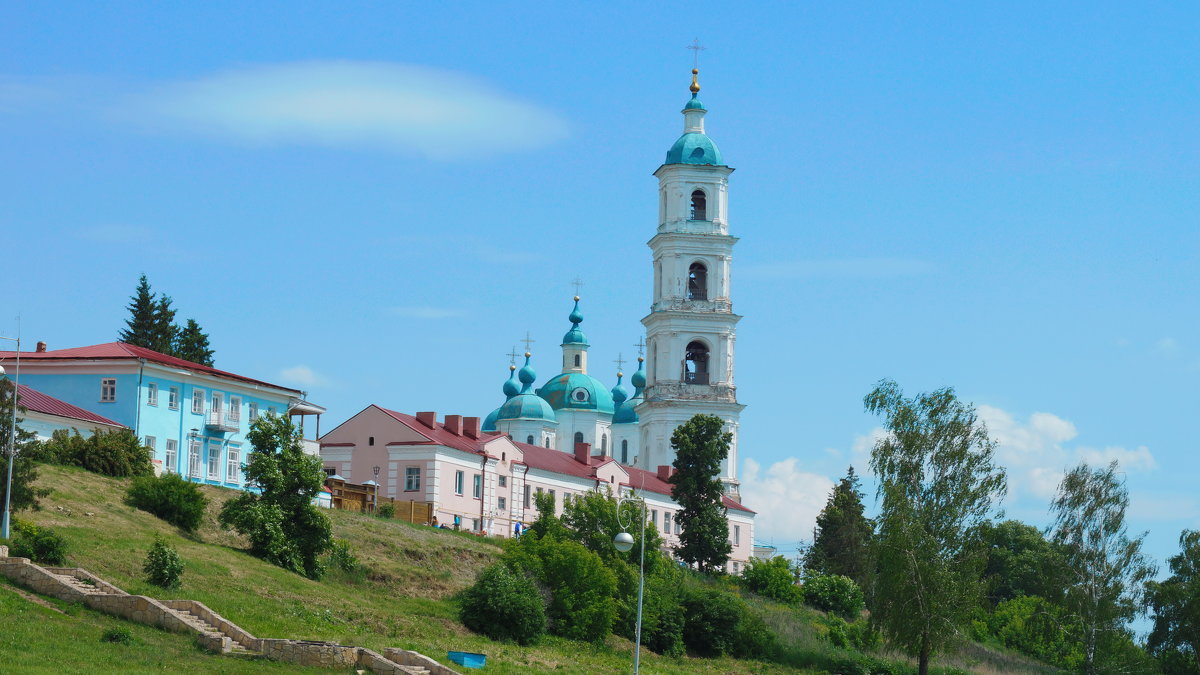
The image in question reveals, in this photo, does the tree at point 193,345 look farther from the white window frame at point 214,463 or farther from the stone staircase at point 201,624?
the stone staircase at point 201,624

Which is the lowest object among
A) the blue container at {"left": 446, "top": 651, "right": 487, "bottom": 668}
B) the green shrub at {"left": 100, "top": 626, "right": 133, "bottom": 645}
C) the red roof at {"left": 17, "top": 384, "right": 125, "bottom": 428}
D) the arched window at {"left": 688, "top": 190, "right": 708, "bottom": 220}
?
the blue container at {"left": 446, "top": 651, "right": 487, "bottom": 668}

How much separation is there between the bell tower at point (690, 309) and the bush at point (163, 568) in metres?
57.9

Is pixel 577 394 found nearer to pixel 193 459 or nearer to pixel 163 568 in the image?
pixel 193 459

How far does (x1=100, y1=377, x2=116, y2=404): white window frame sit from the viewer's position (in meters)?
61.8

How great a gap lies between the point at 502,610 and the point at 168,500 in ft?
34.8

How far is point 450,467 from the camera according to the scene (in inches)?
2928

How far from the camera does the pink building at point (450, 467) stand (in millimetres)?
73688

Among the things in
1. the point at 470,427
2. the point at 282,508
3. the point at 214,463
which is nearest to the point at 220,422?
the point at 214,463

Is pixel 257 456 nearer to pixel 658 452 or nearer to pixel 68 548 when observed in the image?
pixel 68 548

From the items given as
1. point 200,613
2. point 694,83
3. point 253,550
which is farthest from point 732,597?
point 694,83

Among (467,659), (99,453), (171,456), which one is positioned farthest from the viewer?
(171,456)

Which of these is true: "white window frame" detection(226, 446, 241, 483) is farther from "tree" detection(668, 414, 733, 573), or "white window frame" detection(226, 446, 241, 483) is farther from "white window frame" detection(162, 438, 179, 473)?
"tree" detection(668, 414, 733, 573)

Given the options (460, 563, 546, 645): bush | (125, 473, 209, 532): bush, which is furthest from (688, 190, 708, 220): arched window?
(125, 473, 209, 532): bush

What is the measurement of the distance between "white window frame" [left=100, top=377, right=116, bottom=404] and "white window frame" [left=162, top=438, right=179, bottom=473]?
8.21 feet
